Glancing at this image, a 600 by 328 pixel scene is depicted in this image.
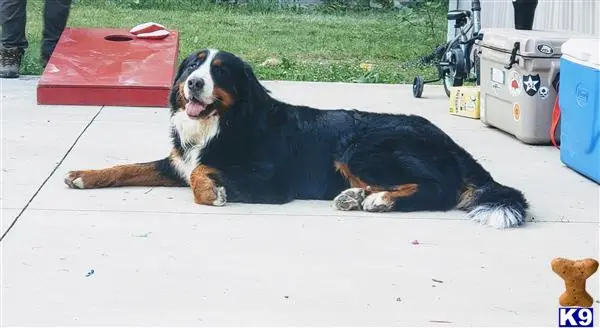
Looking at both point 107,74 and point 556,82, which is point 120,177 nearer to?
point 107,74

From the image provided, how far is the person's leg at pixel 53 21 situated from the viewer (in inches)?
384

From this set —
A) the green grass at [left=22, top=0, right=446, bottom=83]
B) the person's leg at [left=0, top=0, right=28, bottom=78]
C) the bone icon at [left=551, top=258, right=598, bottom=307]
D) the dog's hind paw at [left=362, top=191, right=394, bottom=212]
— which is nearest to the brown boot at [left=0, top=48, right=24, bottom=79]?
the person's leg at [left=0, top=0, right=28, bottom=78]

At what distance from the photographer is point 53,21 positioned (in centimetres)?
977

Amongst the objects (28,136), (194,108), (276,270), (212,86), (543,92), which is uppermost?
(212,86)

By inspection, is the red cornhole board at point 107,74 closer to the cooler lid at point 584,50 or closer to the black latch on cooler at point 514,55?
the black latch on cooler at point 514,55

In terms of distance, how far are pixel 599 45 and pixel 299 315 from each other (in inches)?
127

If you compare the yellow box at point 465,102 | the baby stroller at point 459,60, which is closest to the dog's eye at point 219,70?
the yellow box at point 465,102

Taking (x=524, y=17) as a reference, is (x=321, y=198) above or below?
below

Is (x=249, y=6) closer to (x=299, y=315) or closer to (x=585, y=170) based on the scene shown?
(x=585, y=170)

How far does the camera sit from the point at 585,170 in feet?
21.9

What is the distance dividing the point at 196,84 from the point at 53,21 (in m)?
4.53

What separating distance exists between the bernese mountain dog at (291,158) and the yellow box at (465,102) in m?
2.65

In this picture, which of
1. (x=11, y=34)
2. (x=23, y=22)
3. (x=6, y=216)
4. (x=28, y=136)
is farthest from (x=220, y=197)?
(x=23, y=22)

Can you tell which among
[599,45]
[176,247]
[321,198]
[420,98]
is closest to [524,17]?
[420,98]
